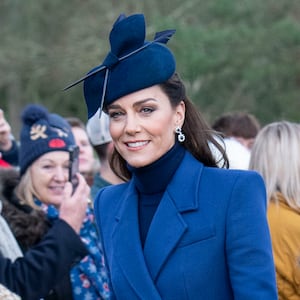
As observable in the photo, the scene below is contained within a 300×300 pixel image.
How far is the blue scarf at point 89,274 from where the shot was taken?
450 centimetres

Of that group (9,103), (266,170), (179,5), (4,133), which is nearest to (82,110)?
(9,103)

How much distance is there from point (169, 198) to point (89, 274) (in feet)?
5.96

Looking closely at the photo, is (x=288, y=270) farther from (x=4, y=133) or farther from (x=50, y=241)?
(x=4, y=133)

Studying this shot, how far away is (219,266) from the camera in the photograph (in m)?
2.73

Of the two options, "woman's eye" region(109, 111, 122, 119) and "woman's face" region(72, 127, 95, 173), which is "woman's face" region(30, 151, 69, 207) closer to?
"woman's face" region(72, 127, 95, 173)

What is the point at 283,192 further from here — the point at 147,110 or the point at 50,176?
the point at 147,110

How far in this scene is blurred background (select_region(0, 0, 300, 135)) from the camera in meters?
17.6

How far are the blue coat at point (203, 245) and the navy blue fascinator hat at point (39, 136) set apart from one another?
2.09 metres

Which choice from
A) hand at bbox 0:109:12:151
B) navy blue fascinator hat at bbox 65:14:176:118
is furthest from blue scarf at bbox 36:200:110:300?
navy blue fascinator hat at bbox 65:14:176:118

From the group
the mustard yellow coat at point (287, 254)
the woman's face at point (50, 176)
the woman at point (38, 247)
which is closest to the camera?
the woman at point (38, 247)

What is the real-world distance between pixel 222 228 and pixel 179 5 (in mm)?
16929

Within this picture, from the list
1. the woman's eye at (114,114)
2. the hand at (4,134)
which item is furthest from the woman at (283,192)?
the hand at (4,134)

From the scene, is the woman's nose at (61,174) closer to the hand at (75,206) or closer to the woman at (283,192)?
the hand at (75,206)

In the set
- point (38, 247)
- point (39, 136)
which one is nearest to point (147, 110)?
point (38, 247)
